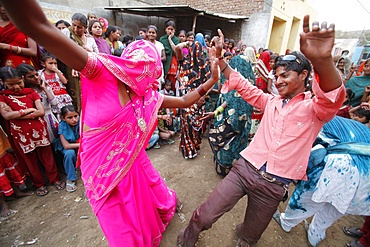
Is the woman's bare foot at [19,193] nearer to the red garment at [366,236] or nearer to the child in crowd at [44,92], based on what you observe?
the child in crowd at [44,92]

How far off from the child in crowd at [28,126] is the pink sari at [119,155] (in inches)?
63.4

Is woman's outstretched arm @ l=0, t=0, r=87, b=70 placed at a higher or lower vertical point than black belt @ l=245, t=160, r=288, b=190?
higher

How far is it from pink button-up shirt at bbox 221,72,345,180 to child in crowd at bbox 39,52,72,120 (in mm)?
3036

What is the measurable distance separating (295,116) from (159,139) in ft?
10.7

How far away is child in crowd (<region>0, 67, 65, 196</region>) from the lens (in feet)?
7.65

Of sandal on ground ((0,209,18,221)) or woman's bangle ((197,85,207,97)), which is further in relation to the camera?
sandal on ground ((0,209,18,221))

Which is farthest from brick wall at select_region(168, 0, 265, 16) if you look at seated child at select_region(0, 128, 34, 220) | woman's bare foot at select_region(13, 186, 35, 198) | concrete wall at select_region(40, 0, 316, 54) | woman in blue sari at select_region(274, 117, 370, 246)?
woman's bare foot at select_region(13, 186, 35, 198)

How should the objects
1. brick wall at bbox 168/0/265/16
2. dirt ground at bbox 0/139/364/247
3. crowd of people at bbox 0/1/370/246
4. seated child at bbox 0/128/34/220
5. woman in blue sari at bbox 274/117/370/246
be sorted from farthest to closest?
brick wall at bbox 168/0/265/16
seated child at bbox 0/128/34/220
dirt ground at bbox 0/139/364/247
woman in blue sari at bbox 274/117/370/246
crowd of people at bbox 0/1/370/246

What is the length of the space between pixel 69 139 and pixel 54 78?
1.06 m

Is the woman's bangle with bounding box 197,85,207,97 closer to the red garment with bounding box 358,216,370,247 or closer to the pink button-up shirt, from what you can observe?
the pink button-up shirt

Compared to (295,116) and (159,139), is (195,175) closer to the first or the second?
(159,139)

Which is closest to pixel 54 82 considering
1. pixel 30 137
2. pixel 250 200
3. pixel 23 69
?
pixel 23 69

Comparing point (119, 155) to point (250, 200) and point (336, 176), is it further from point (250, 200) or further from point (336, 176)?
point (336, 176)

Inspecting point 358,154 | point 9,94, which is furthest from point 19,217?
point 358,154
